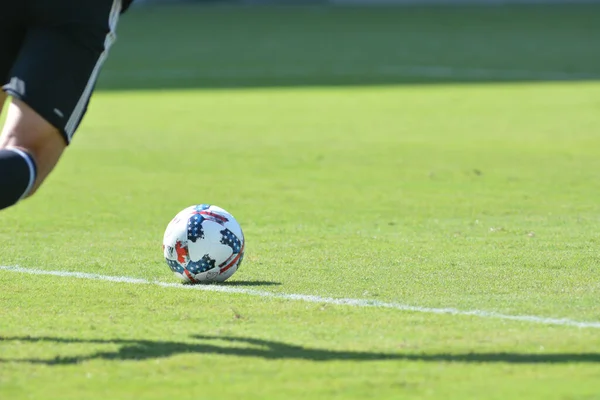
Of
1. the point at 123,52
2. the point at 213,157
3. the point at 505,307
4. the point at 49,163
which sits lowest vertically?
the point at 123,52

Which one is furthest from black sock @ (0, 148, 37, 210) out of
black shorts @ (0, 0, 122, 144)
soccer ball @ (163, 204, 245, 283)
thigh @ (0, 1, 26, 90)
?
soccer ball @ (163, 204, 245, 283)

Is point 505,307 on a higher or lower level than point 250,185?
higher

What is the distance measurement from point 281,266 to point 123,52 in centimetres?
2196

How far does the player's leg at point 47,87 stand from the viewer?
4.59 meters

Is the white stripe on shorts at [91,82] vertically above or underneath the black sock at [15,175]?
above

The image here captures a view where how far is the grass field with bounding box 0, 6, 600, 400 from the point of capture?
4.58 metres

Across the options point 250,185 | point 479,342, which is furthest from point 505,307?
point 250,185

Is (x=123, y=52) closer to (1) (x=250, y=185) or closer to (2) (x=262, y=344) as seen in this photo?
(1) (x=250, y=185)

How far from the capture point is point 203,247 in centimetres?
634

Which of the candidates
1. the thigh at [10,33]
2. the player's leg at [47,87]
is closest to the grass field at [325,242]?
the player's leg at [47,87]

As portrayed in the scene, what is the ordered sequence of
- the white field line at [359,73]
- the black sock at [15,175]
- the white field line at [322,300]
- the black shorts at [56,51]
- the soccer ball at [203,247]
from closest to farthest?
the black sock at [15,175]
the black shorts at [56,51]
the white field line at [322,300]
the soccer ball at [203,247]
the white field line at [359,73]

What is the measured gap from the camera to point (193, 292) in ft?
20.1

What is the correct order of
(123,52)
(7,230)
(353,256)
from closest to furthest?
(353,256) → (7,230) → (123,52)

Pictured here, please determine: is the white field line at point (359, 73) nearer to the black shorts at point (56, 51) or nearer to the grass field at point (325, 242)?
the grass field at point (325, 242)
